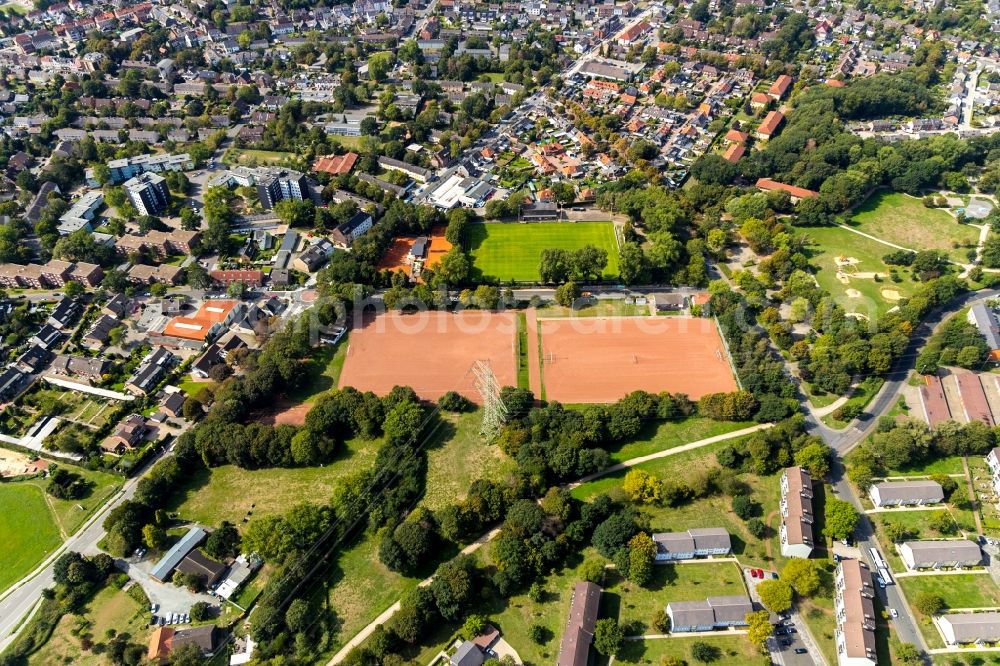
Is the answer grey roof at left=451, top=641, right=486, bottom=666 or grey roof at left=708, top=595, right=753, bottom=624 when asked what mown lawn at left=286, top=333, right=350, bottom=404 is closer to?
grey roof at left=451, top=641, right=486, bottom=666

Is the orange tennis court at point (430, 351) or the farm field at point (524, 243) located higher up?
the farm field at point (524, 243)

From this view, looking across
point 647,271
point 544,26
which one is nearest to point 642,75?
point 544,26

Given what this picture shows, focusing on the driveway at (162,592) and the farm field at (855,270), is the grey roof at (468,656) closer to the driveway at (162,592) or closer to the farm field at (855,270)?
the driveway at (162,592)

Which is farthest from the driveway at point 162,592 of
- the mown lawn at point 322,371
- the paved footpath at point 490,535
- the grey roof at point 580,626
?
the grey roof at point 580,626

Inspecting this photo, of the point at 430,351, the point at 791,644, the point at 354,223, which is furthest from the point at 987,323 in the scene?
the point at 354,223

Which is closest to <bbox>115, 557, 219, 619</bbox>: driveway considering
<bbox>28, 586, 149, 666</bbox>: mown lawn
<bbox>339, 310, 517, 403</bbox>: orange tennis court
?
<bbox>28, 586, 149, 666</bbox>: mown lawn

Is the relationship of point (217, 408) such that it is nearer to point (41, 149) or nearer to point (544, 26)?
point (41, 149)
